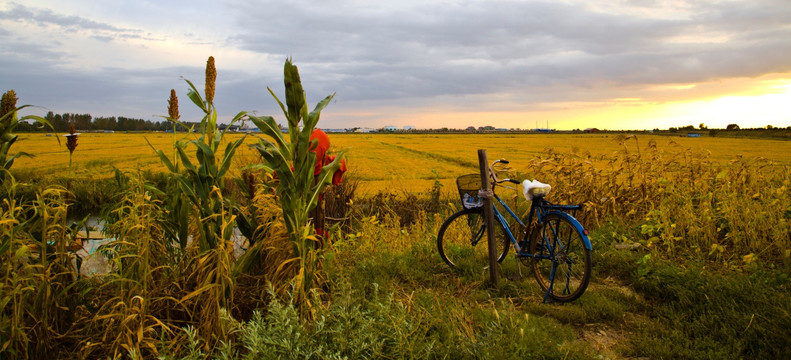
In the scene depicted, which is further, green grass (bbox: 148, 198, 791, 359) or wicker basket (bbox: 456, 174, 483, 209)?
wicker basket (bbox: 456, 174, 483, 209)

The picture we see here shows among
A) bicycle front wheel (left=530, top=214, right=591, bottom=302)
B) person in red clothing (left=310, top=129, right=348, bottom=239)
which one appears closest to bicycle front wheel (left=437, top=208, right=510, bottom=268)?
bicycle front wheel (left=530, top=214, right=591, bottom=302)

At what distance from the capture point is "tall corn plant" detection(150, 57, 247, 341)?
3.12 meters

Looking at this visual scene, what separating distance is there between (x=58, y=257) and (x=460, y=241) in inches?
168

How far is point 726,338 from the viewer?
342 centimetres

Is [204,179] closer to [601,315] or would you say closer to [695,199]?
[601,315]

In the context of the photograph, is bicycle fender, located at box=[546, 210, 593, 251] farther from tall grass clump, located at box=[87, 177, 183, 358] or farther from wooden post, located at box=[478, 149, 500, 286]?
tall grass clump, located at box=[87, 177, 183, 358]

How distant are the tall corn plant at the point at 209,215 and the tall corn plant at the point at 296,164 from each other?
246 mm

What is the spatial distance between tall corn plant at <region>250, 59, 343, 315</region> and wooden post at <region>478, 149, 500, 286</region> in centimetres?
162

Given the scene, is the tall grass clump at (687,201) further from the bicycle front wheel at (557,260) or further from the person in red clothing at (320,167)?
the person in red clothing at (320,167)

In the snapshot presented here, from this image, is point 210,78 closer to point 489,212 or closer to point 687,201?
point 489,212

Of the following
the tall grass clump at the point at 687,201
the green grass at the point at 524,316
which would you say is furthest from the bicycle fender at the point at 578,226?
the tall grass clump at the point at 687,201

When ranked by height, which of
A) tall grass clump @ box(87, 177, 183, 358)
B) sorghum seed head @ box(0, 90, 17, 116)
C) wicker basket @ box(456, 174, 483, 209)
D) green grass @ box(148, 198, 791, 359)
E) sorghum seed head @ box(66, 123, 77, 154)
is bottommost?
green grass @ box(148, 198, 791, 359)

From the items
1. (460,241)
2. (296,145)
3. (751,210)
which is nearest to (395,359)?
(296,145)

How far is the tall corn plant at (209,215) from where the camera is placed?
3.12 metres
